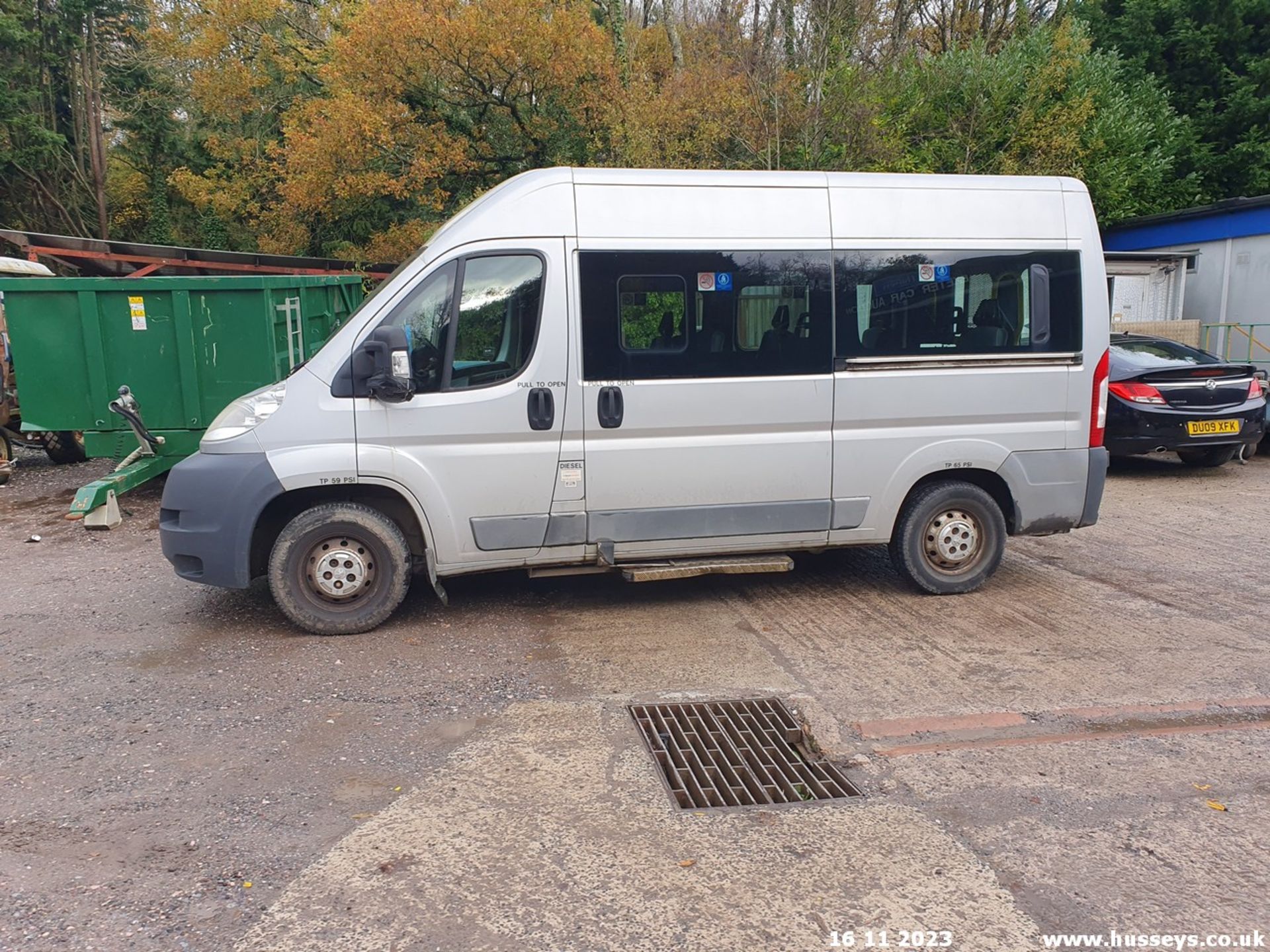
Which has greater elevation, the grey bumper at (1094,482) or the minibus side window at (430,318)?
the minibus side window at (430,318)

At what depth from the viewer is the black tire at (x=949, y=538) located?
658cm

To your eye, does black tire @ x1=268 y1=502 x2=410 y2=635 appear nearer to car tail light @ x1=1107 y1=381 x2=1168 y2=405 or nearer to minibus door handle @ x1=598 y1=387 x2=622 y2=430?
minibus door handle @ x1=598 y1=387 x2=622 y2=430

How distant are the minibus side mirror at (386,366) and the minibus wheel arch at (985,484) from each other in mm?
3378

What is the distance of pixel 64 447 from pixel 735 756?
1101cm

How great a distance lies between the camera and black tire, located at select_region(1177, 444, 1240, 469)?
11.3 meters

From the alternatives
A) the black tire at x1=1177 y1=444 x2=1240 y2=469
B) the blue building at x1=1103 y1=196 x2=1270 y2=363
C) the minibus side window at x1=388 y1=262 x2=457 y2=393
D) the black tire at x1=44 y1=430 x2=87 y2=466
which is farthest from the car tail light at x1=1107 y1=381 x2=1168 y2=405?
the black tire at x1=44 y1=430 x2=87 y2=466

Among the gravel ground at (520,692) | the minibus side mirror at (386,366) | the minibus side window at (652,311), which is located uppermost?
the minibus side window at (652,311)

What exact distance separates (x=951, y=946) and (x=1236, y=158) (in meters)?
26.1

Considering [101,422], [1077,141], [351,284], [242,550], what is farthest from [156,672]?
[1077,141]

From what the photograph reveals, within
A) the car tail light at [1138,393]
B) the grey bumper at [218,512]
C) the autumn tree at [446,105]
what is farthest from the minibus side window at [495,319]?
the autumn tree at [446,105]

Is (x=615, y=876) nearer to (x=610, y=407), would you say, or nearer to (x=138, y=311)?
(x=610, y=407)

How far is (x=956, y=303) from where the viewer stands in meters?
6.38

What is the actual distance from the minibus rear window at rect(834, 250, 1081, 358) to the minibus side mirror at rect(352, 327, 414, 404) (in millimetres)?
2736

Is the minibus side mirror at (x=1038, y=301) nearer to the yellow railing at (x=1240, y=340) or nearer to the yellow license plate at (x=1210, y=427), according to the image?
the yellow license plate at (x=1210, y=427)
